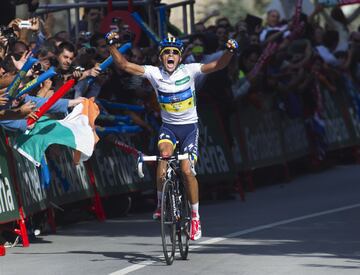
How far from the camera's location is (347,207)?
1836cm

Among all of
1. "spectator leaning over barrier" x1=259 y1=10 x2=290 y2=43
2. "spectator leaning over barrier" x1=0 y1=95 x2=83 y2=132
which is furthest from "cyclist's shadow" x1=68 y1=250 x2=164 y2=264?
"spectator leaning over barrier" x1=259 y1=10 x2=290 y2=43

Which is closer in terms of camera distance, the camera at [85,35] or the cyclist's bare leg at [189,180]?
the cyclist's bare leg at [189,180]

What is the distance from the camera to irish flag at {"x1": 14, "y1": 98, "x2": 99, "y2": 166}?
15352mm

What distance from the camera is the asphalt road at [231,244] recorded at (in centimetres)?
1286

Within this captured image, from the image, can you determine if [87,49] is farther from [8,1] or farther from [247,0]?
[247,0]

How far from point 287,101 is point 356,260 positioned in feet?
36.4

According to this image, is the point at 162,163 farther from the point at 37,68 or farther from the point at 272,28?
the point at 272,28

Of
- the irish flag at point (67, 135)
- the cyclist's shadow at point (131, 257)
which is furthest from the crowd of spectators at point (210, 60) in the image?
the cyclist's shadow at point (131, 257)

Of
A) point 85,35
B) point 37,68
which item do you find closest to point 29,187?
point 37,68

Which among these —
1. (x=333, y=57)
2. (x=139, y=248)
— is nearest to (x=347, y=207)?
(x=139, y=248)

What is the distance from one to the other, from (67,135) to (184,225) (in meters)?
2.63

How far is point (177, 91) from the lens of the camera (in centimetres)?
1434

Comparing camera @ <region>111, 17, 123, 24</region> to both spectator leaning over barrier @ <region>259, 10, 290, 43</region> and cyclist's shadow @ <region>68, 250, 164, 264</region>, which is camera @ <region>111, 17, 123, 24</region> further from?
cyclist's shadow @ <region>68, 250, 164, 264</region>

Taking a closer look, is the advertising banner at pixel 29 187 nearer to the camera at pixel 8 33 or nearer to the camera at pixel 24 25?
the camera at pixel 8 33
